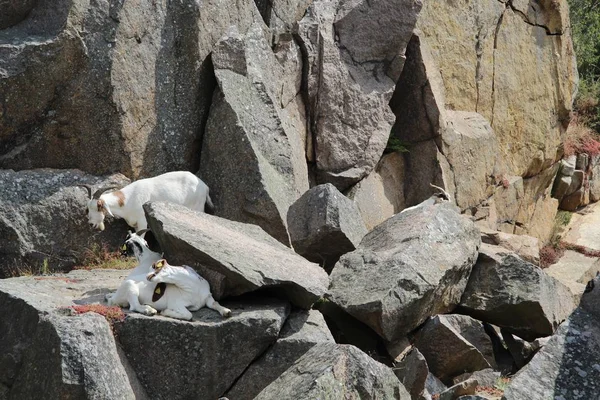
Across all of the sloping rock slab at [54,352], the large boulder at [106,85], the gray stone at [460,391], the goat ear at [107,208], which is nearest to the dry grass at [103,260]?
the goat ear at [107,208]

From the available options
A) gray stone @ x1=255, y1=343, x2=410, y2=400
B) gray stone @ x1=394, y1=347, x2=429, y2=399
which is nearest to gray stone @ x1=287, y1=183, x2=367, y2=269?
gray stone @ x1=394, y1=347, x2=429, y2=399

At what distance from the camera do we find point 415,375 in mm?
11039

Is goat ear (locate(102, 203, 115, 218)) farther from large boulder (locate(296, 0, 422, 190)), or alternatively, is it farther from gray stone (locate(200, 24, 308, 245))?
large boulder (locate(296, 0, 422, 190))

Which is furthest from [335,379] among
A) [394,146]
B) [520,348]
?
[394,146]

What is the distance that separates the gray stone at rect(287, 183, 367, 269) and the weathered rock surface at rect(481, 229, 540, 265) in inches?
222

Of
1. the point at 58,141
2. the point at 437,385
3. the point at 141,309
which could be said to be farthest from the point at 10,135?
the point at 437,385

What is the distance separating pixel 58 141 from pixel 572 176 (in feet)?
57.5

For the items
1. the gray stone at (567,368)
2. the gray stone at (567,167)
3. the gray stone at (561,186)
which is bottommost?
the gray stone at (561,186)

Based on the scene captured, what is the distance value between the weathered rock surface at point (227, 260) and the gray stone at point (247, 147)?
2.46 m

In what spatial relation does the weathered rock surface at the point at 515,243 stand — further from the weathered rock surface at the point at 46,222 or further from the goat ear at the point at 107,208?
the goat ear at the point at 107,208

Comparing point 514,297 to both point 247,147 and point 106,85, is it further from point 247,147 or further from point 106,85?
point 106,85

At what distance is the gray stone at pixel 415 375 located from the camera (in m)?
11.0

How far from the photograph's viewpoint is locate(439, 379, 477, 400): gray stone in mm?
11008

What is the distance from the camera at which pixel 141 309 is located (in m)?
10.6
